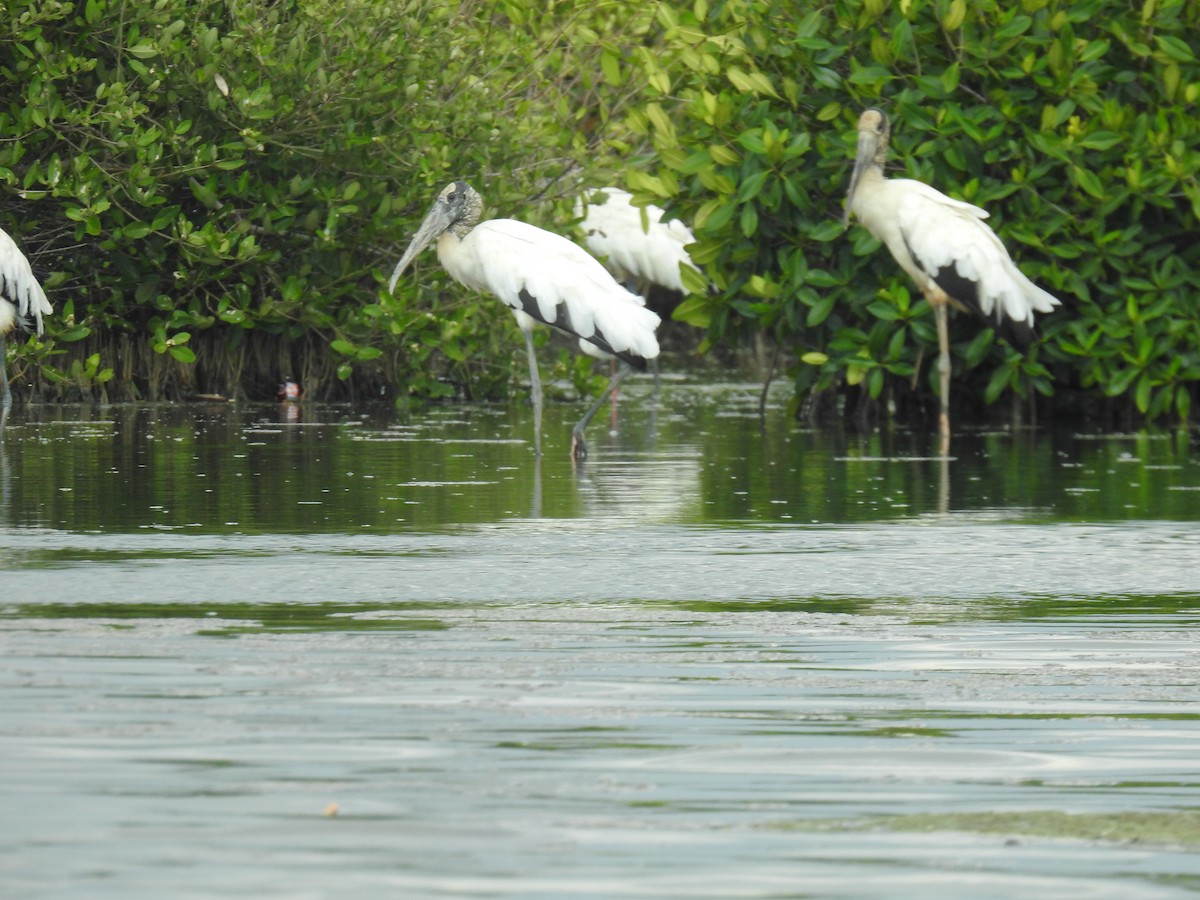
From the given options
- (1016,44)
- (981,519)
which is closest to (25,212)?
(1016,44)

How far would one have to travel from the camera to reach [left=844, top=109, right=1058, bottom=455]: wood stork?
49.4 feet

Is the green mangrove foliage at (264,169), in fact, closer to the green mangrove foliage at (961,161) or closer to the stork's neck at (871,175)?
the green mangrove foliage at (961,161)

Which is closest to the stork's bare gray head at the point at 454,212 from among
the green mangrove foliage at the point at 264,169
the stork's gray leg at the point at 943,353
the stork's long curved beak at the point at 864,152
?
the green mangrove foliage at the point at 264,169

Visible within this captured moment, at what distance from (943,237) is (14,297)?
5.98 meters

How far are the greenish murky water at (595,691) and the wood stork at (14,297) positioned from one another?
5053 millimetres

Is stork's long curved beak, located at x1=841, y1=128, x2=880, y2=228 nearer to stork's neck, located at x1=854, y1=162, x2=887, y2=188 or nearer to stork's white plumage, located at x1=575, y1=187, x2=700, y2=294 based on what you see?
stork's neck, located at x1=854, y1=162, x2=887, y2=188

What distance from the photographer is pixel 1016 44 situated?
15.2 meters

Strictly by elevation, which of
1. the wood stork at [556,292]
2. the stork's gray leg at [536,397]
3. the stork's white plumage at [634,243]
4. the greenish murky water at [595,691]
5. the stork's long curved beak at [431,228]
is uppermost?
the stork's white plumage at [634,243]

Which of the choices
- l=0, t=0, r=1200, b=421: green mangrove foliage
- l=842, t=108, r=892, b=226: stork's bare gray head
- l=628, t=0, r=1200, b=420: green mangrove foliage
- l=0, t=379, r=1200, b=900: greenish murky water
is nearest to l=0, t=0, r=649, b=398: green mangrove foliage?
l=0, t=0, r=1200, b=421: green mangrove foliage

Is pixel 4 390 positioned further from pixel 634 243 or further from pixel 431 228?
pixel 634 243

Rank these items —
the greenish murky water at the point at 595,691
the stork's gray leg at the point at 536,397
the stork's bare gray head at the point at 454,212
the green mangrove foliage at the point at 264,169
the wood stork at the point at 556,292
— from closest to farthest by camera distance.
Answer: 1. the greenish murky water at the point at 595,691
2. the stork's gray leg at the point at 536,397
3. the wood stork at the point at 556,292
4. the stork's bare gray head at the point at 454,212
5. the green mangrove foliage at the point at 264,169

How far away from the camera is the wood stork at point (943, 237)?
49.4 feet

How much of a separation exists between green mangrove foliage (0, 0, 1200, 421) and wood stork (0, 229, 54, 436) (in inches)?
19.9

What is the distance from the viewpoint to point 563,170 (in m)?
18.5
